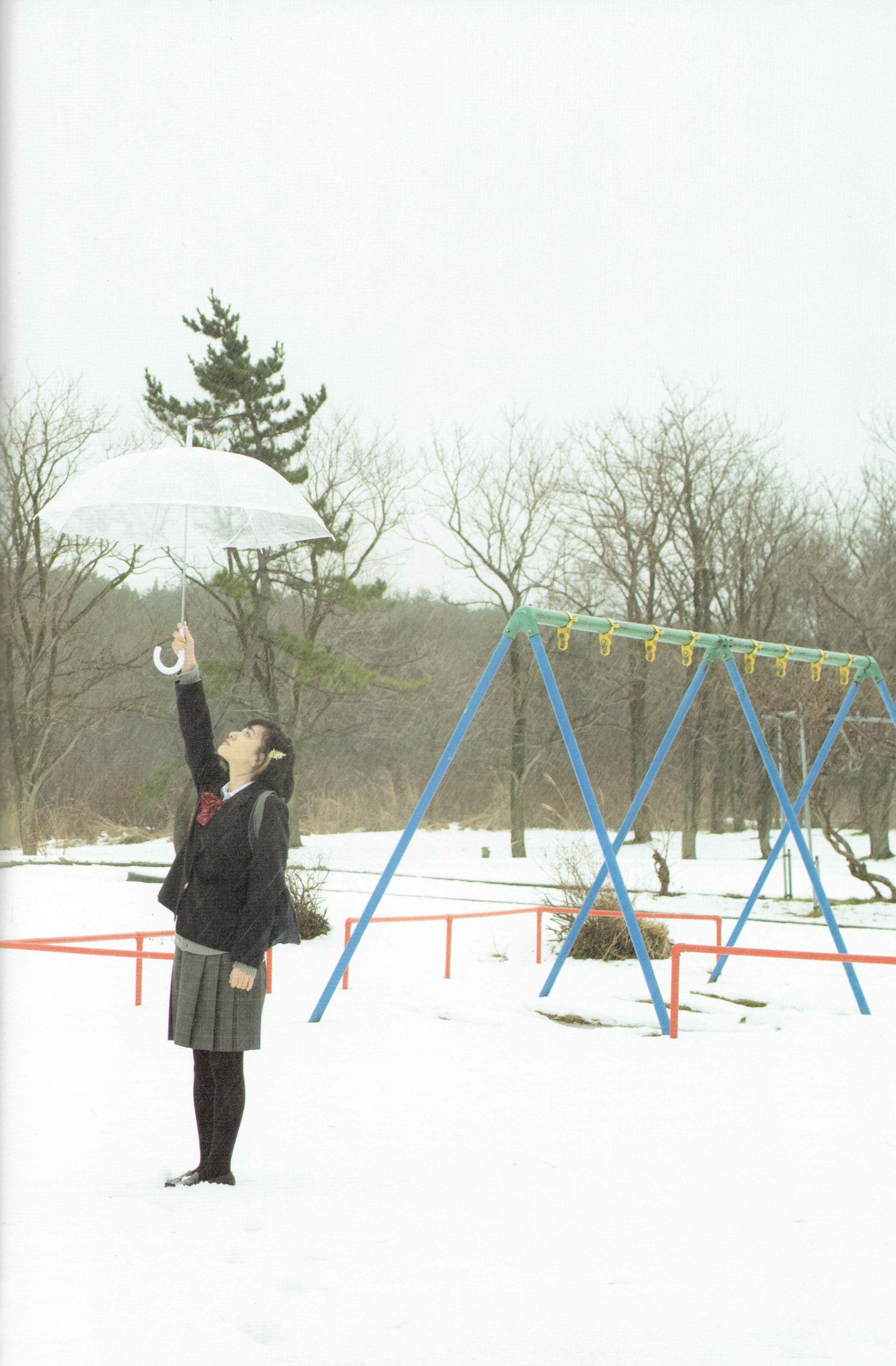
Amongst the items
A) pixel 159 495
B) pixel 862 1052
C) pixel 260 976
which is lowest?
pixel 862 1052

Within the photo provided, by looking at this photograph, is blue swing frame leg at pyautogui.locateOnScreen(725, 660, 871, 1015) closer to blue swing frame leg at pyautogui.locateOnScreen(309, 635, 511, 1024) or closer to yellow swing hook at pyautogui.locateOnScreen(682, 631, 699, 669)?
yellow swing hook at pyautogui.locateOnScreen(682, 631, 699, 669)

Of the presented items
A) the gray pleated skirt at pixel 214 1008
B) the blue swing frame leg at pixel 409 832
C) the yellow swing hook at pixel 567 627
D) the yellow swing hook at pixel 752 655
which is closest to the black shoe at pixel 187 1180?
the gray pleated skirt at pixel 214 1008

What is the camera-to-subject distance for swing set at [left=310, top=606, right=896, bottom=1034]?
307 inches

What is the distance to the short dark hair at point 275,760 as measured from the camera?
180 inches

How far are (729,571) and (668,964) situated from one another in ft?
53.4

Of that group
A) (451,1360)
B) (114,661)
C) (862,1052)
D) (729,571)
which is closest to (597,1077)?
(862,1052)

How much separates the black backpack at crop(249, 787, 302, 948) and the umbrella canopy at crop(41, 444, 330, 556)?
124cm

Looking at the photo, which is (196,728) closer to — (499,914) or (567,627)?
(567,627)

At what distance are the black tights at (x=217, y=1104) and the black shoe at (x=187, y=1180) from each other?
0.09ft

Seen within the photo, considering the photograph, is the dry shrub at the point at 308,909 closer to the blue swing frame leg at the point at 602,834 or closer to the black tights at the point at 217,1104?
the blue swing frame leg at the point at 602,834

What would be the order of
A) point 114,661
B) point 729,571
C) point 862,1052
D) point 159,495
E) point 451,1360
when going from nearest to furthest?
point 451,1360 < point 159,495 < point 862,1052 < point 114,661 < point 729,571

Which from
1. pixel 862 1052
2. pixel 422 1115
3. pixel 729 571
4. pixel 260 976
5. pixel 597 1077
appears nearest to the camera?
pixel 260 976

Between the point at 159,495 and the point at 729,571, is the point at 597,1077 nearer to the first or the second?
the point at 159,495

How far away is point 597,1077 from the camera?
7023 millimetres
